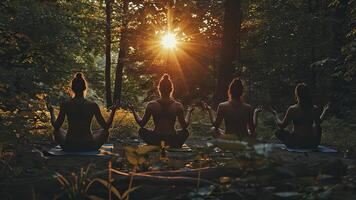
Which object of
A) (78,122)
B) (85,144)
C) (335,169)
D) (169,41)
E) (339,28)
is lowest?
(85,144)

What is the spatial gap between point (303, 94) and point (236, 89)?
162 centimetres

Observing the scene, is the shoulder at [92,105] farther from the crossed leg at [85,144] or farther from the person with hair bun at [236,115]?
the person with hair bun at [236,115]

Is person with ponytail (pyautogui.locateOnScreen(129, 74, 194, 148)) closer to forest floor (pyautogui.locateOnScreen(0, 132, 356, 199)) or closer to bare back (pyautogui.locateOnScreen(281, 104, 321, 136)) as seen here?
bare back (pyautogui.locateOnScreen(281, 104, 321, 136))

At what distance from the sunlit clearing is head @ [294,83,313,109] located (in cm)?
1675

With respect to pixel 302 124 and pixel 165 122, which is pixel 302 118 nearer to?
pixel 302 124

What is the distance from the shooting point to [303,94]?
11.2 metres

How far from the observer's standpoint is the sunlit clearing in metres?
27.8

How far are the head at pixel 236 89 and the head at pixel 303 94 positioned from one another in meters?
1.33

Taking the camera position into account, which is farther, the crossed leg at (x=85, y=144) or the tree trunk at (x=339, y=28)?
the tree trunk at (x=339, y=28)

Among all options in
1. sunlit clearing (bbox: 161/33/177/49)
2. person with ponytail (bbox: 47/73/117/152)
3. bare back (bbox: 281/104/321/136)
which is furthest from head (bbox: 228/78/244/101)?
sunlit clearing (bbox: 161/33/177/49)

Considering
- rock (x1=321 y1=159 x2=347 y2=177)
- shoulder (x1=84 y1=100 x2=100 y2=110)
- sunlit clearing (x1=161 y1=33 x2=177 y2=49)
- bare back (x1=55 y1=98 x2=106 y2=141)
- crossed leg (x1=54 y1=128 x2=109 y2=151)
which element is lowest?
crossed leg (x1=54 y1=128 x2=109 y2=151)

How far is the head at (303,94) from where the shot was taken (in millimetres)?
11125

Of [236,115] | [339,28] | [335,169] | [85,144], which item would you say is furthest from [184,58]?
[335,169]

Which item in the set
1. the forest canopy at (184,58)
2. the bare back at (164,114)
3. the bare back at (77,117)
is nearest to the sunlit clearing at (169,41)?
the forest canopy at (184,58)
